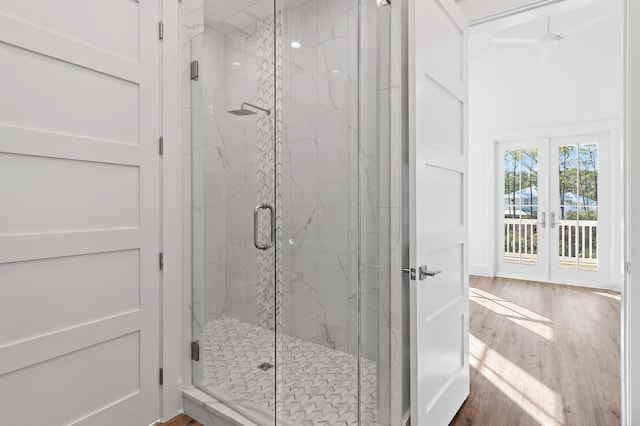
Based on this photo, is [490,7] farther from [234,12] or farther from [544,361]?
[544,361]

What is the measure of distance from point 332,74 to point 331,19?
0.92ft

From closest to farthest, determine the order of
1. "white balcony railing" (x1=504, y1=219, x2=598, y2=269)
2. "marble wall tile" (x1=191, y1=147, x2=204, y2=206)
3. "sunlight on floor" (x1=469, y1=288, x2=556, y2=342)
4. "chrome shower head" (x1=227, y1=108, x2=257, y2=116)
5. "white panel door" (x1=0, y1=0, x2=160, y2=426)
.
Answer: "white panel door" (x1=0, y1=0, x2=160, y2=426)
"chrome shower head" (x1=227, y1=108, x2=257, y2=116)
"marble wall tile" (x1=191, y1=147, x2=204, y2=206)
"sunlight on floor" (x1=469, y1=288, x2=556, y2=342)
"white balcony railing" (x1=504, y1=219, x2=598, y2=269)

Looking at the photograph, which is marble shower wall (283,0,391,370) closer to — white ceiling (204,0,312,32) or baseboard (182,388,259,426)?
white ceiling (204,0,312,32)

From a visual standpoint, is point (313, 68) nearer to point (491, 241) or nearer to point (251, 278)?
point (251, 278)

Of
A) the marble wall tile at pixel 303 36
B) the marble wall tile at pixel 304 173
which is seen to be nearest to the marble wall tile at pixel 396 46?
the marble wall tile at pixel 303 36

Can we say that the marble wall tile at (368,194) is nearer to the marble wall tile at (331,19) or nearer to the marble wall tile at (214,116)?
the marble wall tile at (331,19)

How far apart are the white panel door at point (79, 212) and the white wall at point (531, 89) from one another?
3.88m

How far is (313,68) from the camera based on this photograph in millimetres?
1617

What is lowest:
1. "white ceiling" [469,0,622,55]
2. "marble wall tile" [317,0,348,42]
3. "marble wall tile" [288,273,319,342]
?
"marble wall tile" [288,273,319,342]

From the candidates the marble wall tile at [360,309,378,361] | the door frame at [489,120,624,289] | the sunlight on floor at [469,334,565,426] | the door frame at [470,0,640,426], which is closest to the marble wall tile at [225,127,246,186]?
the marble wall tile at [360,309,378,361]

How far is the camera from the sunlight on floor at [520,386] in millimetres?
2014

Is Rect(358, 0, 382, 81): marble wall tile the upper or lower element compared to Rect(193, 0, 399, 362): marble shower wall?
upper

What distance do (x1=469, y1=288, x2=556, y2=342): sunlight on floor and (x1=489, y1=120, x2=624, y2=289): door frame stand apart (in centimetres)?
142

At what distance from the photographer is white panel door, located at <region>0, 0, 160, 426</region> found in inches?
52.2
